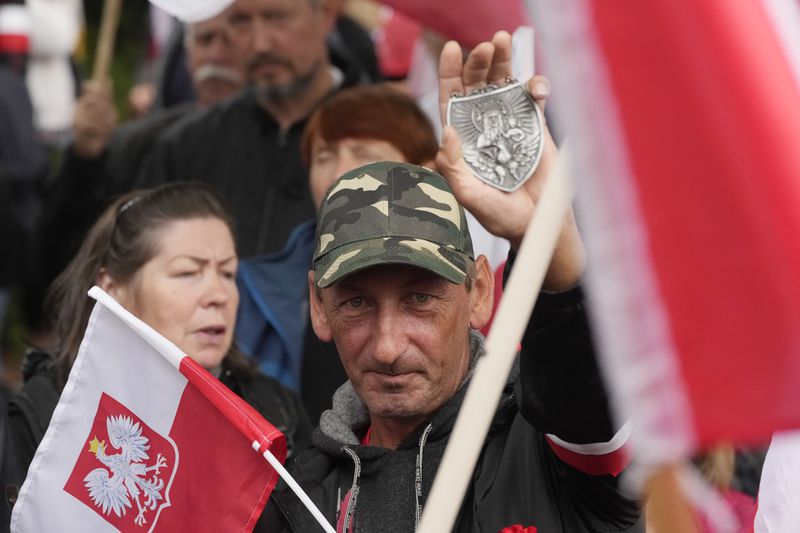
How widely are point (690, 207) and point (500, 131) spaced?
3.04ft

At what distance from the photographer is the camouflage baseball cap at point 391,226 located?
8.28ft

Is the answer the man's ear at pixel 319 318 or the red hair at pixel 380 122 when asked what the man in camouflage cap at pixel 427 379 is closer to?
the man's ear at pixel 319 318

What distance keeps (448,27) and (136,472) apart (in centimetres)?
174

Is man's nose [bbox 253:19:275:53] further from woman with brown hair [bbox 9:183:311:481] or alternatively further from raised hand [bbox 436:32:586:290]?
raised hand [bbox 436:32:586:290]

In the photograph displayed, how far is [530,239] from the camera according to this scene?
1.79 meters

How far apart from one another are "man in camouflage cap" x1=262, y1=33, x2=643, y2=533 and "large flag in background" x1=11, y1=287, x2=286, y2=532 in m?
0.12

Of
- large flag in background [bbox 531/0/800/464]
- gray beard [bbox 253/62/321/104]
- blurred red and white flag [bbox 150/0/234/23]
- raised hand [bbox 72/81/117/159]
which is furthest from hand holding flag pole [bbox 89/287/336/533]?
raised hand [bbox 72/81/117/159]

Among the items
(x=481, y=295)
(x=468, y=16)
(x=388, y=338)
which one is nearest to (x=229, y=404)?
(x=388, y=338)

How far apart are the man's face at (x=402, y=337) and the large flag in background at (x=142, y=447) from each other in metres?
0.26

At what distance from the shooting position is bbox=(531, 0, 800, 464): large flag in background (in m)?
1.57

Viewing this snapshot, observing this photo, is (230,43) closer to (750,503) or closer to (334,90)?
(334,90)

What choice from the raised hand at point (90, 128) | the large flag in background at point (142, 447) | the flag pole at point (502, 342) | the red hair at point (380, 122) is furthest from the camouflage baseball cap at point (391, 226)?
the raised hand at point (90, 128)

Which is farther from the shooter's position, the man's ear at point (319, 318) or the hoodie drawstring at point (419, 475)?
the man's ear at point (319, 318)

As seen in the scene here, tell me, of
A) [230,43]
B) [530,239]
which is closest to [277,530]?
[530,239]
